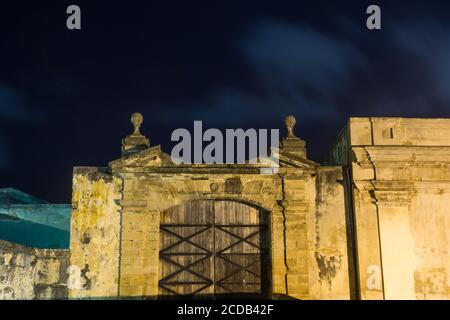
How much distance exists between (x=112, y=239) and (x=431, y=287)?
21.8 feet

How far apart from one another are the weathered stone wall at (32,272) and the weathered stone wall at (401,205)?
6.12m

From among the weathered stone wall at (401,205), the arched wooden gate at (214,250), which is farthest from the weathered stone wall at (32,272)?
the weathered stone wall at (401,205)

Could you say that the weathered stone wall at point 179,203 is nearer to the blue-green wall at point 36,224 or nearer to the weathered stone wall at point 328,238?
the weathered stone wall at point 328,238

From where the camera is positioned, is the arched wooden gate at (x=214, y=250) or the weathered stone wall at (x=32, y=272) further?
the arched wooden gate at (x=214, y=250)

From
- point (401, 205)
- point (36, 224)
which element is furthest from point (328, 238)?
point (36, 224)

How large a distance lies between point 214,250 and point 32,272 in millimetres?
3726

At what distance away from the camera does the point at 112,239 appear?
11.5m

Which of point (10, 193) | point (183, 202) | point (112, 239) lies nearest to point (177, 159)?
point (183, 202)

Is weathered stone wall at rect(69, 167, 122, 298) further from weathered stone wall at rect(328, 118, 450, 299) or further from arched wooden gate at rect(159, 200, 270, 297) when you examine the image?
weathered stone wall at rect(328, 118, 450, 299)

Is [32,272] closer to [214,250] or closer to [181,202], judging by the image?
[181,202]

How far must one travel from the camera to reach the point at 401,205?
38.7ft

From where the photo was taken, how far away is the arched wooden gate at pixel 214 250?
11672 mm
